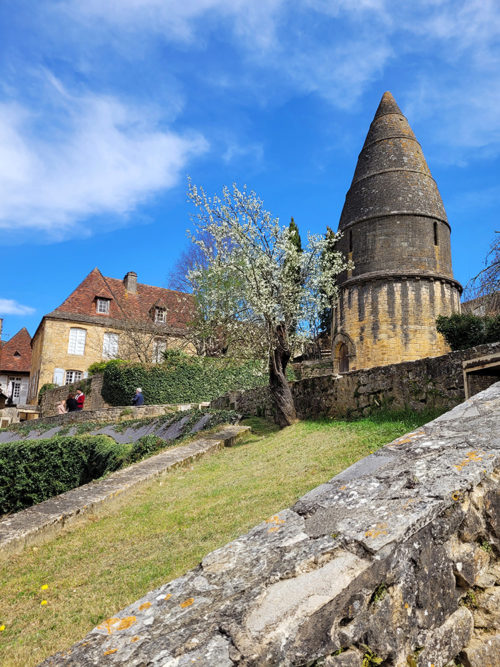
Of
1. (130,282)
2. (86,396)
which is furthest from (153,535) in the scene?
(130,282)

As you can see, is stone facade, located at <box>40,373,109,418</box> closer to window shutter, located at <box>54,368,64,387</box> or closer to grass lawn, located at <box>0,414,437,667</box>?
window shutter, located at <box>54,368,64,387</box>

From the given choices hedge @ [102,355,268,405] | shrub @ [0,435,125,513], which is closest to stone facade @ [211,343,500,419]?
shrub @ [0,435,125,513]

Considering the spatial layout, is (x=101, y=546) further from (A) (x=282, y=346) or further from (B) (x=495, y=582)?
(A) (x=282, y=346)

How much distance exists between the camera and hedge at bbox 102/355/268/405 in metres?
23.5

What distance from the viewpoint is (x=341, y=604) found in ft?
6.46

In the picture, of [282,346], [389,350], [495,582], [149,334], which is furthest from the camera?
[149,334]

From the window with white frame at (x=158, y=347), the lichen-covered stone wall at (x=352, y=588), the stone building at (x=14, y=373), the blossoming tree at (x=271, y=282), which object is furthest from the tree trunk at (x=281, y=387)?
the stone building at (x=14, y=373)

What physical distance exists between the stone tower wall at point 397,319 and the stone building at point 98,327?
557 inches

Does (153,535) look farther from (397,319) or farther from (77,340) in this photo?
(77,340)

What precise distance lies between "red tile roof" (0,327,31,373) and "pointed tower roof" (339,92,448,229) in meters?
32.7

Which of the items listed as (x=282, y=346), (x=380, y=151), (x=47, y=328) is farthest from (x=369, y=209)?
(x=47, y=328)

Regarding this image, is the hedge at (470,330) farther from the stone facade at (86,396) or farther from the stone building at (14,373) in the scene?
the stone building at (14,373)

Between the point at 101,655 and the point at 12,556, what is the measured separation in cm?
525

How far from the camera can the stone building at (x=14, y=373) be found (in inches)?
1709
